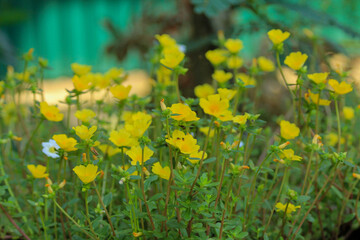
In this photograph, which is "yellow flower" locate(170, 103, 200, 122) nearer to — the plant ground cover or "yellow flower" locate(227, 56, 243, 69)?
the plant ground cover

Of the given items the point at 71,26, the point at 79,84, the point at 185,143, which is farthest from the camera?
the point at 71,26

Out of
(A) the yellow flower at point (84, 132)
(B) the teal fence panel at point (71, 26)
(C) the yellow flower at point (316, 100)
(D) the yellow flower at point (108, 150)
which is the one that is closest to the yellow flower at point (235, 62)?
(C) the yellow flower at point (316, 100)

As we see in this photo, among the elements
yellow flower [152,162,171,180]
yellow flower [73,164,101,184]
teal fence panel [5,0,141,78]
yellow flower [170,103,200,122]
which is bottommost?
teal fence panel [5,0,141,78]

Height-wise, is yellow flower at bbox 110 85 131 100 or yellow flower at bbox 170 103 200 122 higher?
yellow flower at bbox 170 103 200 122

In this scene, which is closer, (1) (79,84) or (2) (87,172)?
(2) (87,172)

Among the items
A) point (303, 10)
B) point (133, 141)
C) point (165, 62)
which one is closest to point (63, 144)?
point (133, 141)

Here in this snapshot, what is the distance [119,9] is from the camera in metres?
5.94

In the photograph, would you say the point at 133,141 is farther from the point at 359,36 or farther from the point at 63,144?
the point at 359,36

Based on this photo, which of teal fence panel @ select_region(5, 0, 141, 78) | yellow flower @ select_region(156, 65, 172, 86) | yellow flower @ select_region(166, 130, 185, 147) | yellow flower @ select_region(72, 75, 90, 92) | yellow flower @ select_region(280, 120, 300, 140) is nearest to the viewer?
yellow flower @ select_region(166, 130, 185, 147)

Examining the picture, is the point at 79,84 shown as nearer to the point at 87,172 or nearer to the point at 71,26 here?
the point at 87,172

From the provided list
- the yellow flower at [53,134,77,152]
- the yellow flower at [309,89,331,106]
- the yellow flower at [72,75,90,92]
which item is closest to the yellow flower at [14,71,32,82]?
the yellow flower at [72,75,90,92]

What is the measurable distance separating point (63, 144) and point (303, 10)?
1.15m

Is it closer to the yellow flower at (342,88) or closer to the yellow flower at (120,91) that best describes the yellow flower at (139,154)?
the yellow flower at (120,91)

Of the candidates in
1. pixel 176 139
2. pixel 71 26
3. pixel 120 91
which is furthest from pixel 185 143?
pixel 71 26
